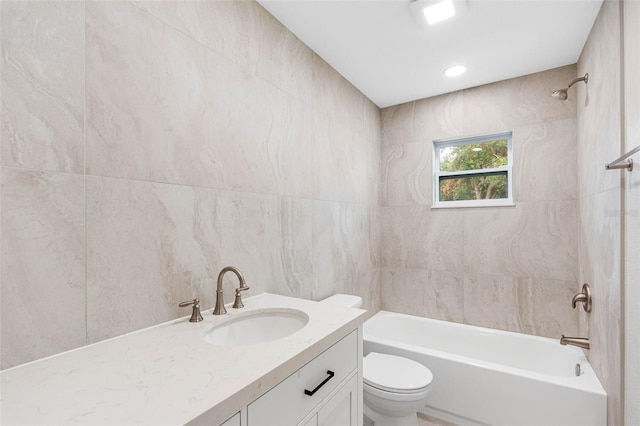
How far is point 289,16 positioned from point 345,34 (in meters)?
0.38

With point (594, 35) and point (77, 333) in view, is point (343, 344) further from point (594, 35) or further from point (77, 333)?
point (594, 35)

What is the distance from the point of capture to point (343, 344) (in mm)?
1137

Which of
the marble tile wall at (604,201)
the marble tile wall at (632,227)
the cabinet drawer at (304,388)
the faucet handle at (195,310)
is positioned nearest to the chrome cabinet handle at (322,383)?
the cabinet drawer at (304,388)

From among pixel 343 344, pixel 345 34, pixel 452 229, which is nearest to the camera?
pixel 343 344

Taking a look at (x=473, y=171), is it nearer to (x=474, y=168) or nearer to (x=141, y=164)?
(x=474, y=168)

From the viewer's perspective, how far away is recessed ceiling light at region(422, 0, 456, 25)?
1.59m

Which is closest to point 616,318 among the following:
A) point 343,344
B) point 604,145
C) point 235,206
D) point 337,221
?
point 604,145

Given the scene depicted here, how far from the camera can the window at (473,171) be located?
2.60 metres

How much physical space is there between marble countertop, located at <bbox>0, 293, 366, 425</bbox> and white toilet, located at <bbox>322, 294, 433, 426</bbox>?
90 cm

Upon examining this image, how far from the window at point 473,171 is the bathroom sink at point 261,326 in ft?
6.55

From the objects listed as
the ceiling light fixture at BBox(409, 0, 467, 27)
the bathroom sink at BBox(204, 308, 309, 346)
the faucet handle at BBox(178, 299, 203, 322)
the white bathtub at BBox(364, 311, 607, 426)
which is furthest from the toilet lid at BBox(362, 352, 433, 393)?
the ceiling light fixture at BBox(409, 0, 467, 27)

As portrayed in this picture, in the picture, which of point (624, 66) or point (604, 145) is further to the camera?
point (604, 145)

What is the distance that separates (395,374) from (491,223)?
5.05ft

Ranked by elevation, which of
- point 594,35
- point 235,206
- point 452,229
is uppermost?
point 594,35
